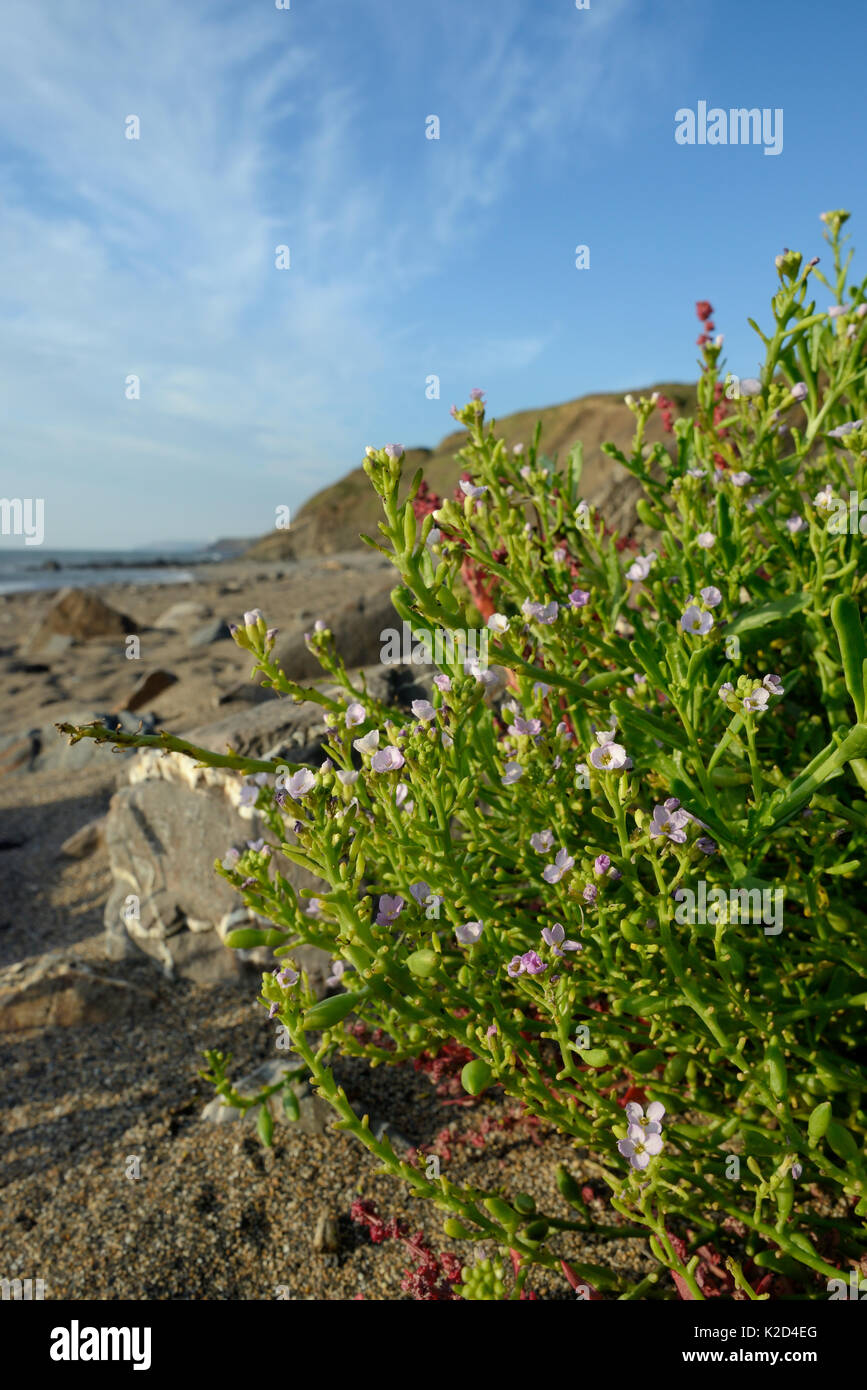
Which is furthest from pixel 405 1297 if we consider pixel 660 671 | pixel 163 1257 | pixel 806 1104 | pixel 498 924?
pixel 660 671

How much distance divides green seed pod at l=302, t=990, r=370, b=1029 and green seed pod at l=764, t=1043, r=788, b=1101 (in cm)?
75

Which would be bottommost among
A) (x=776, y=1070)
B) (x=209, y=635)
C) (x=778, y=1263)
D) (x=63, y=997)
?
(x=778, y=1263)

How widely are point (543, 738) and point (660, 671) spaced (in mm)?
316

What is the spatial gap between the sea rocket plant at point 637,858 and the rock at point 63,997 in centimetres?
163

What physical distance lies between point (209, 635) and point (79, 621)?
3.43m

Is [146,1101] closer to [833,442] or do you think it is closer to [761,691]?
[761,691]

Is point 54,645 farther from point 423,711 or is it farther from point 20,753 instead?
point 423,711

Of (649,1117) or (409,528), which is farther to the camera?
(649,1117)

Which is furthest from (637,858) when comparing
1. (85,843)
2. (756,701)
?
(85,843)

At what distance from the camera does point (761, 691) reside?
1.58 metres

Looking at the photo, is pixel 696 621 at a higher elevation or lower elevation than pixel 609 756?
higher

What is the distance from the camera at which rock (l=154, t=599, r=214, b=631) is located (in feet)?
41.0

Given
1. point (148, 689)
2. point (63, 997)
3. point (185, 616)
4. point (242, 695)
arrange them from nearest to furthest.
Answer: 1. point (63, 997)
2. point (242, 695)
3. point (148, 689)
4. point (185, 616)

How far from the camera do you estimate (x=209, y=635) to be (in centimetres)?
1043
